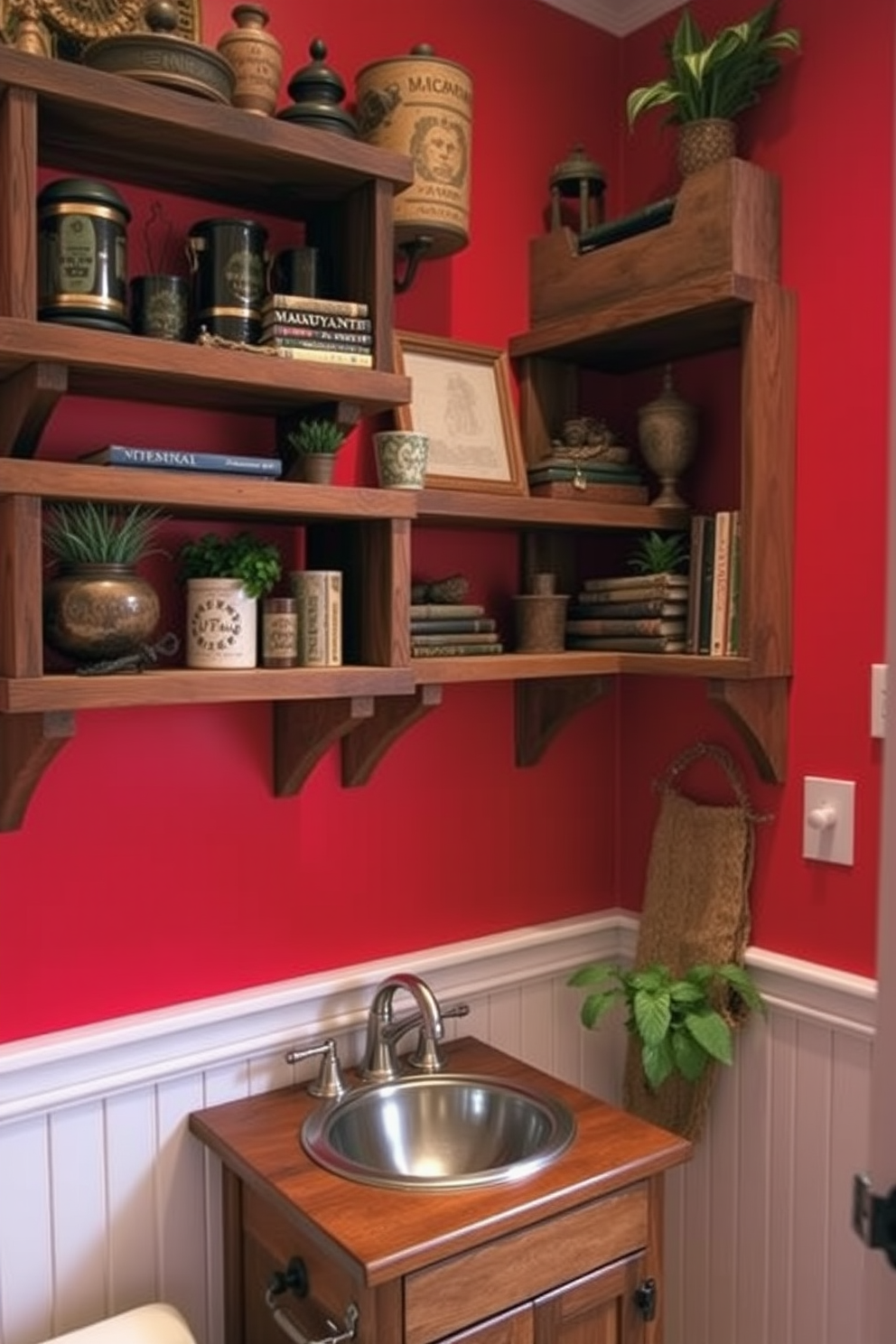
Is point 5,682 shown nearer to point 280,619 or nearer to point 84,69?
point 280,619

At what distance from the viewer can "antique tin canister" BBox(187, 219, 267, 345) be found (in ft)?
4.70

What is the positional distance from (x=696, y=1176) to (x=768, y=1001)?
0.38 m

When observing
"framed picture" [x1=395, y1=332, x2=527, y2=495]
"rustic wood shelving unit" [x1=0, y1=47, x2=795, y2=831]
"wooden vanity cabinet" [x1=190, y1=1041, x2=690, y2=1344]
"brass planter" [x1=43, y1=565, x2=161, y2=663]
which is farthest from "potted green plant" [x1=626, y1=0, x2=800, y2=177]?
"wooden vanity cabinet" [x1=190, y1=1041, x2=690, y2=1344]

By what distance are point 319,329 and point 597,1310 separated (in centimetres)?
133

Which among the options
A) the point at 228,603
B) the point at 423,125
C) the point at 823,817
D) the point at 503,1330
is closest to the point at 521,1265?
the point at 503,1330

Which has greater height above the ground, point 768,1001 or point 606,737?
point 606,737

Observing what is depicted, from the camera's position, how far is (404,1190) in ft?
4.54

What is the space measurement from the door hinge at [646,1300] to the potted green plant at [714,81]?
5.37 ft

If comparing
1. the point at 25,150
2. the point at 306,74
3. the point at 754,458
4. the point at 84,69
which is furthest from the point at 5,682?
the point at 754,458

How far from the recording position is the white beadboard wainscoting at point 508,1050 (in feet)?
4.85

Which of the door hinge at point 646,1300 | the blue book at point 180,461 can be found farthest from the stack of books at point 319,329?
the door hinge at point 646,1300

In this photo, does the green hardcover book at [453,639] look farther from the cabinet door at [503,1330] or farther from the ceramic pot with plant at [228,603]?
the cabinet door at [503,1330]

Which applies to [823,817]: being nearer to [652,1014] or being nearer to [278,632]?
[652,1014]

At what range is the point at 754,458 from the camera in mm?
1697
